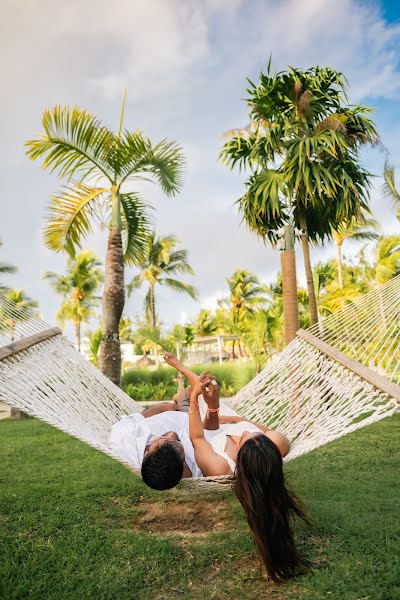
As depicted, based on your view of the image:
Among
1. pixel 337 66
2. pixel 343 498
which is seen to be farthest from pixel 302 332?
pixel 337 66

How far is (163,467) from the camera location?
2.02 meters

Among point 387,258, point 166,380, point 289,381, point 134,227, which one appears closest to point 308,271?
point 134,227

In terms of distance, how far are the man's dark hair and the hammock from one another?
0.10 metres

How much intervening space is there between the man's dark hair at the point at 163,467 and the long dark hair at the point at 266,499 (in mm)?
316

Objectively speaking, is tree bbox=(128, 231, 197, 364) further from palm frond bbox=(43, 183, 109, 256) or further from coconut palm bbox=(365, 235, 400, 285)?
palm frond bbox=(43, 183, 109, 256)

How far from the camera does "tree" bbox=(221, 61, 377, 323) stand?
23.9 ft

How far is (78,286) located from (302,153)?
1721cm

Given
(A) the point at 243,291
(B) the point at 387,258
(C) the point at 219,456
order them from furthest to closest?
(A) the point at 243,291 < (B) the point at 387,258 < (C) the point at 219,456

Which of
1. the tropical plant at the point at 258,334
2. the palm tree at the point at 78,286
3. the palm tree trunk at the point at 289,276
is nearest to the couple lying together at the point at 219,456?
the palm tree trunk at the point at 289,276

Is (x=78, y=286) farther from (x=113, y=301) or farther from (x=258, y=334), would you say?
(x=113, y=301)

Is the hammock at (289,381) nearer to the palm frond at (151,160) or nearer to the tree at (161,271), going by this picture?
the palm frond at (151,160)

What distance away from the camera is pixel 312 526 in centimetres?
217

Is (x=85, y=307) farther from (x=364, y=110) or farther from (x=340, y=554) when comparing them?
(x=340, y=554)

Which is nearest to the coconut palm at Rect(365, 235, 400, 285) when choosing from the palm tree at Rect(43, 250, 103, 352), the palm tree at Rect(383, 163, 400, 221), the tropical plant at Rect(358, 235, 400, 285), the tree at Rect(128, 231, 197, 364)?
the tropical plant at Rect(358, 235, 400, 285)
